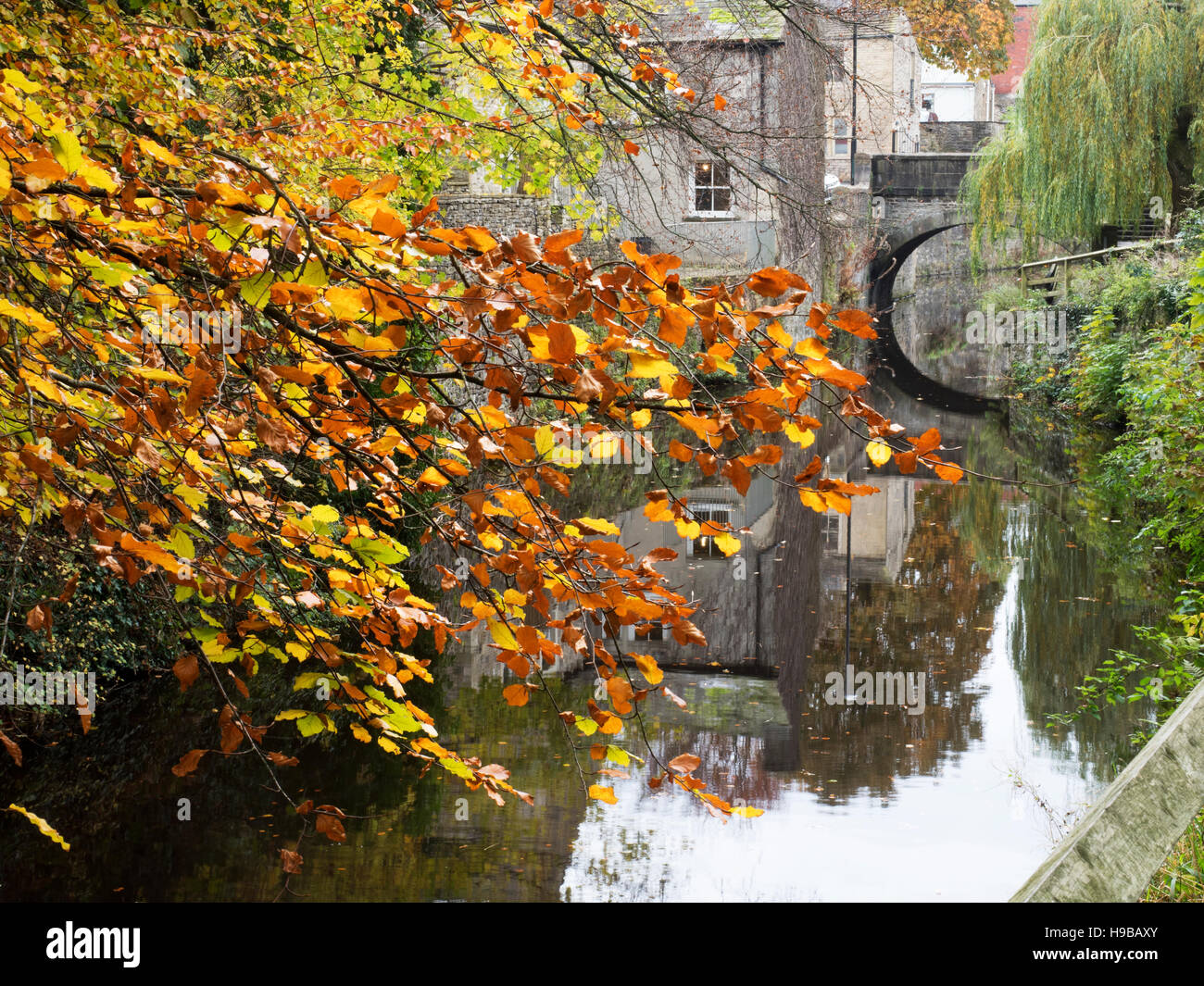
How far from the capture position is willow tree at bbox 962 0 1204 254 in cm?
1711

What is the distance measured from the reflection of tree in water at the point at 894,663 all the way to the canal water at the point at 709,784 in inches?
0.9

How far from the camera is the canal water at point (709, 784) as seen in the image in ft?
16.3

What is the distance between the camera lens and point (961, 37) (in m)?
30.6

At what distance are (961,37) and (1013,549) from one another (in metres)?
23.9

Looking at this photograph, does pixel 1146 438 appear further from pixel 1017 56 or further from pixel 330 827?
pixel 1017 56

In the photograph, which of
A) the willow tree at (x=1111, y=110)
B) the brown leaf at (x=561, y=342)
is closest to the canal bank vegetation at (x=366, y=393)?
the brown leaf at (x=561, y=342)

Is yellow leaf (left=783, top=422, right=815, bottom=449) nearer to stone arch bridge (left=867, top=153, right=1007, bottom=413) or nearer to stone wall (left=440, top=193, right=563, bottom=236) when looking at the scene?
stone wall (left=440, top=193, right=563, bottom=236)

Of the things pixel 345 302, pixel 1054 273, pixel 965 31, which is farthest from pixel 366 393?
pixel 965 31

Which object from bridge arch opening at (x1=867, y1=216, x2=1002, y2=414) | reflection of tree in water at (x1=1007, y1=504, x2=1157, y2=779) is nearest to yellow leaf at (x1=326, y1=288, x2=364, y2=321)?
reflection of tree in water at (x1=1007, y1=504, x2=1157, y2=779)

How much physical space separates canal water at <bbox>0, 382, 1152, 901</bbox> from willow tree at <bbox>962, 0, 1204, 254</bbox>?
35.6 ft

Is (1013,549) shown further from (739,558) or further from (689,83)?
(689,83)

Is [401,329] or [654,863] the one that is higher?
[401,329]

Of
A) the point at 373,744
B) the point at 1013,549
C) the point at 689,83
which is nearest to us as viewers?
the point at 373,744
